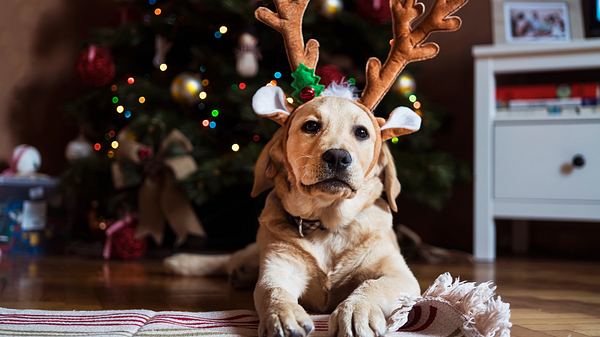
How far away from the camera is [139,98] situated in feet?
8.52

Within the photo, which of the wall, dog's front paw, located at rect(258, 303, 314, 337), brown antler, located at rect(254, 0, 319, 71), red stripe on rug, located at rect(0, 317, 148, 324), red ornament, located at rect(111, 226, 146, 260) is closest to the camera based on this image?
dog's front paw, located at rect(258, 303, 314, 337)

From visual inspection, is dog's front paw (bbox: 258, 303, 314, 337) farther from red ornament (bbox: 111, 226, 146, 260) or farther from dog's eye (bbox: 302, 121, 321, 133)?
red ornament (bbox: 111, 226, 146, 260)

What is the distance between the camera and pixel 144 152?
244 cm

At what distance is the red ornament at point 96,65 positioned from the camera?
2623 millimetres

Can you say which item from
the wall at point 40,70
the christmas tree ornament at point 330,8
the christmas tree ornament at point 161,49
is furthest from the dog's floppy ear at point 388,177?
the wall at point 40,70

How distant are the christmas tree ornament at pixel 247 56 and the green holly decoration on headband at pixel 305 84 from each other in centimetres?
107

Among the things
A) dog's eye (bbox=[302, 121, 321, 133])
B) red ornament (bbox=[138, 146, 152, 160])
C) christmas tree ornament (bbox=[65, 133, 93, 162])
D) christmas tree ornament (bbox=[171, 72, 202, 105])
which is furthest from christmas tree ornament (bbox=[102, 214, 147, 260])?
dog's eye (bbox=[302, 121, 321, 133])

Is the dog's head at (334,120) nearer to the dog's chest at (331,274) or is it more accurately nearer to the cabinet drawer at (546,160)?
the dog's chest at (331,274)

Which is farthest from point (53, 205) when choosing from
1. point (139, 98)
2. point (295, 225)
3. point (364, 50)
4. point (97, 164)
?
point (295, 225)

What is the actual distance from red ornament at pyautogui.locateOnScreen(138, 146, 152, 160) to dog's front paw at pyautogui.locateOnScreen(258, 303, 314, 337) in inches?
59.0

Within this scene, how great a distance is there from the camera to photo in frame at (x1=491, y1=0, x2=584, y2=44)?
2691 mm

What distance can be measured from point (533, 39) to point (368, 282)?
74.2 inches

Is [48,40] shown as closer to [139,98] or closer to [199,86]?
[139,98]

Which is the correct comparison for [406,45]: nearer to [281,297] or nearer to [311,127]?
[311,127]
